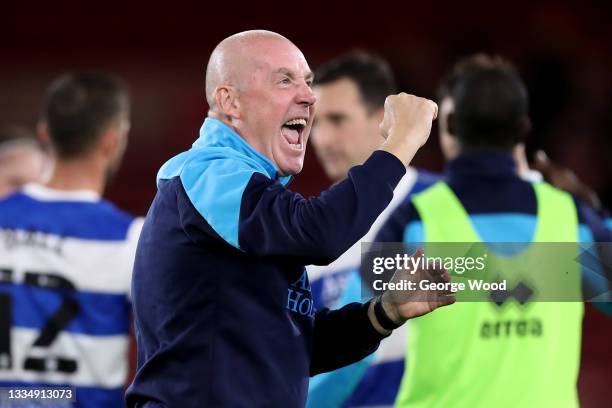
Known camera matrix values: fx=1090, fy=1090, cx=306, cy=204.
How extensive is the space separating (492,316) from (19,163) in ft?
9.88

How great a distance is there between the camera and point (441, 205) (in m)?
2.95

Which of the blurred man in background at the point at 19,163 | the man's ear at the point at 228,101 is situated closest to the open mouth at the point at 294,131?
the man's ear at the point at 228,101

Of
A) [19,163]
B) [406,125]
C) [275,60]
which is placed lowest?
[406,125]

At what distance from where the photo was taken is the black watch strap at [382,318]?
2316 mm

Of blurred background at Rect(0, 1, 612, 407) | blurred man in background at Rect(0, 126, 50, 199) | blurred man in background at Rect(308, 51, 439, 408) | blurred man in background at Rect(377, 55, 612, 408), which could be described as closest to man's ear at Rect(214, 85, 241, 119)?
blurred man in background at Rect(377, 55, 612, 408)

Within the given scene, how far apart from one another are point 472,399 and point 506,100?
0.86 m

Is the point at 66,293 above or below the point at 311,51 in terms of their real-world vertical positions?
below

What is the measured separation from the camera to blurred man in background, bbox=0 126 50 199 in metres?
5.15

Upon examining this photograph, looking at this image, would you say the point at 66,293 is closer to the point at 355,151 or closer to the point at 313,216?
the point at 355,151

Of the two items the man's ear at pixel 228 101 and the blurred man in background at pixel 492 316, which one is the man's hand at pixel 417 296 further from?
the blurred man in background at pixel 492 316

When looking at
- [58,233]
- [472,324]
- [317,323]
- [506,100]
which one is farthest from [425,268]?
[58,233]

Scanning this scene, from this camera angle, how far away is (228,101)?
231cm

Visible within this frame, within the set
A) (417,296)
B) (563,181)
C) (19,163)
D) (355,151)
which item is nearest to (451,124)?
(563,181)

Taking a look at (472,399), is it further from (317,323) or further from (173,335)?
(173,335)
